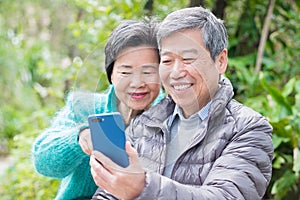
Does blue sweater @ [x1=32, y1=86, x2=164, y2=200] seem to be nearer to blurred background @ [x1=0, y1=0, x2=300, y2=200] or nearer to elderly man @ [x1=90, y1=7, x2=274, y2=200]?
blurred background @ [x1=0, y1=0, x2=300, y2=200]

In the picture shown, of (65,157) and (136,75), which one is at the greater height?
(136,75)

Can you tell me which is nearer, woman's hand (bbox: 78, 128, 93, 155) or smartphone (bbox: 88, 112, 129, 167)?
smartphone (bbox: 88, 112, 129, 167)

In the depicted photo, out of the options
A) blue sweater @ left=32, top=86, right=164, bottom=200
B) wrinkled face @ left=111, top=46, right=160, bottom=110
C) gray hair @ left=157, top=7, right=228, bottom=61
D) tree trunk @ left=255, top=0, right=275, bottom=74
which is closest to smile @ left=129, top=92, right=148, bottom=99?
wrinkled face @ left=111, top=46, right=160, bottom=110

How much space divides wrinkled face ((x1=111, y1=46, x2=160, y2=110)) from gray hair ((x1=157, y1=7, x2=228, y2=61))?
0.14 feet

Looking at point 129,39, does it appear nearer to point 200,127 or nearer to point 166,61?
point 166,61

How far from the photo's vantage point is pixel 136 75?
1164 mm

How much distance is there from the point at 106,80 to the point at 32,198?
2.14 m

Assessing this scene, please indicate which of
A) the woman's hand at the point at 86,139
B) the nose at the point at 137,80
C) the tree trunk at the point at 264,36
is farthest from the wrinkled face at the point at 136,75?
the tree trunk at the point at 264,36

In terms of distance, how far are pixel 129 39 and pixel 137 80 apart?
94mm

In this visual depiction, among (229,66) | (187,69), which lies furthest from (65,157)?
(229,66)

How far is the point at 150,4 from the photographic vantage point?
8.64ft

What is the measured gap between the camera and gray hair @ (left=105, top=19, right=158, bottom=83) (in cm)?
119

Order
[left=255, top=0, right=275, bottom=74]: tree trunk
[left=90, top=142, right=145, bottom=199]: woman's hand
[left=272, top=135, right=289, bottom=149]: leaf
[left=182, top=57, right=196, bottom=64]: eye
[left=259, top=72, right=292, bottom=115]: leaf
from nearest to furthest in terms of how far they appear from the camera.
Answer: [left=90, top=142, right=145, bottom=199]: woman's hand
[left=182, top=57, right=196, bottom=64]: eye
[left=272, top=135, right=289, bottom=149]: leaf
[left=259, top=72, right=292, bottom=115]: leaf
[left=255, top=0, right=275, bottom=74]: tree trunk

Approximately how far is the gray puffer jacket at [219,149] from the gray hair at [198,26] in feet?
0.38
